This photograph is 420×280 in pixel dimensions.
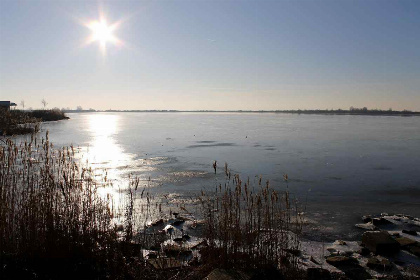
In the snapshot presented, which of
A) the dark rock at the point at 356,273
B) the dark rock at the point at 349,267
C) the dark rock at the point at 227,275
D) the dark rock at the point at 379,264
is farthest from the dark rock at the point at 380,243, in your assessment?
the dark rock at the point at 227,275

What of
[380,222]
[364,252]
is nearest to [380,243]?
[364,252]

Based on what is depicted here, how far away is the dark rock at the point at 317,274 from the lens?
16.1 feet

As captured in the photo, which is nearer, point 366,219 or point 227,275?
point 227,275

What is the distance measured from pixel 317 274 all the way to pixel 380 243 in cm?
181

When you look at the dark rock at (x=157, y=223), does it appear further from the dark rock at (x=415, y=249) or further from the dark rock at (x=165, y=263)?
the dark rock at (x=415, y=249)

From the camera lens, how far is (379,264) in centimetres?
539

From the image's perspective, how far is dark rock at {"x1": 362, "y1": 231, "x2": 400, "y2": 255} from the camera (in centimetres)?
594

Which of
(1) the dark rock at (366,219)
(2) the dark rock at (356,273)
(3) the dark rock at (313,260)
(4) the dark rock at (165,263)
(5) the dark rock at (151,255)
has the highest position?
(4) the dark rock at (165,263)

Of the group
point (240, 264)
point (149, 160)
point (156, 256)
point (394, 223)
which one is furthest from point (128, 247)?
point (149, 160)

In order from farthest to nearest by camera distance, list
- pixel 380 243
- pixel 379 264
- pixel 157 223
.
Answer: pixel 157 223 → pixel 380 243 → pixel 379 264

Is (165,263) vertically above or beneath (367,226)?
above

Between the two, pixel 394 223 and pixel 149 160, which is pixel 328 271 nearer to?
pixel 394 223

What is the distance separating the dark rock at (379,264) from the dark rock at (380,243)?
1.35 feet

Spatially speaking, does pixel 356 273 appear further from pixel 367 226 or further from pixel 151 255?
pixel 151 255
